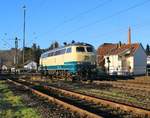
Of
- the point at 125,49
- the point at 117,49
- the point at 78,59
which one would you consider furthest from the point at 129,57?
the point at 78,59

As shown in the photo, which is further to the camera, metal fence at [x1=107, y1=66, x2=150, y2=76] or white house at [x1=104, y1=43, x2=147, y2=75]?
white house at [x1=104, y1=43, x2=147, y2=75]

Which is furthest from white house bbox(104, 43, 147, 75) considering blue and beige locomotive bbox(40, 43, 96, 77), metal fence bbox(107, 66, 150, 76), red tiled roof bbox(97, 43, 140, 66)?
blue and beige locomotive bbox(40, 43, 96, 77)

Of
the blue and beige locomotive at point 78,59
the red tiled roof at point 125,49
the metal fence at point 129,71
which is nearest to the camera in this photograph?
the blue and beige locomotive at point 78,59

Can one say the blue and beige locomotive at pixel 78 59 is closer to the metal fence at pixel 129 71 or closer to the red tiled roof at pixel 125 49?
the metal fence at pixel 129 71

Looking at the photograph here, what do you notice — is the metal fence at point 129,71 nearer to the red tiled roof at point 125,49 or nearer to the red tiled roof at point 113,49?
the red tiled roof at point 125,49

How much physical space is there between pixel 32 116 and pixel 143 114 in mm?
3593

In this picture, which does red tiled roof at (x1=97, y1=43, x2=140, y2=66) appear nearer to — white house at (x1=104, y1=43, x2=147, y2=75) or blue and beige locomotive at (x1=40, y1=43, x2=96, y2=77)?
white house at (x1=104, y1=43, x2=147, y2=75)

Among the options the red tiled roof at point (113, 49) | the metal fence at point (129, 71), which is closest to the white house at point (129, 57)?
the red tiled roof at point (113, 49)

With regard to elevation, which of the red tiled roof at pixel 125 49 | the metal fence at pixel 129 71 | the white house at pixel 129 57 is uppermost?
the red tiled roof at pixel 125 49

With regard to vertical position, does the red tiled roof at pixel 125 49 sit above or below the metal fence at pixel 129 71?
above

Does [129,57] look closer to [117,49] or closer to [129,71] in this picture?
[117,49]

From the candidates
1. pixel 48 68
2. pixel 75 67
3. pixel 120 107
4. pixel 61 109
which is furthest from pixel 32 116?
pixel 48 68

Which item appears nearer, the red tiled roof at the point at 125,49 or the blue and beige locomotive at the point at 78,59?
the blue and beige locomotive at the point at 78,59

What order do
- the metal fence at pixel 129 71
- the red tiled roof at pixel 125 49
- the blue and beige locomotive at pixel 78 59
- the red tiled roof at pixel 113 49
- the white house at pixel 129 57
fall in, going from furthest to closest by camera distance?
the red tiled roof at pixel 113 49 → the red tiled roof at pixel 125 49 → the white house at pixel 129 57 → the metal fence at pixel 129 71 → the blue and beige locomotive at pixel 78 59
